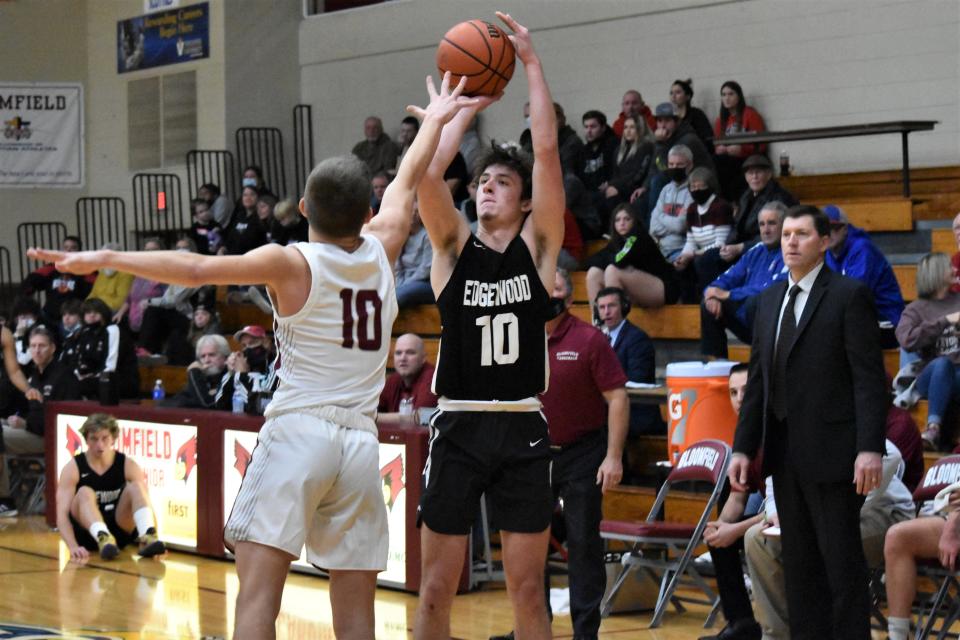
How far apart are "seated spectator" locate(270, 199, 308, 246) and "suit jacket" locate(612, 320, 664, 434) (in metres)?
5.77

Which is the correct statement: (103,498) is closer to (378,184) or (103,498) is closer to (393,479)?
(393,479)

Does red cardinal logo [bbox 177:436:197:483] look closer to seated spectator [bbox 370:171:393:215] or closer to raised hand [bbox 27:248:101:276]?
seated spectator [bbox 370:171:393:215]

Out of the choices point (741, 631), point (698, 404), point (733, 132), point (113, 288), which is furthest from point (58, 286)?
point (741, 631)

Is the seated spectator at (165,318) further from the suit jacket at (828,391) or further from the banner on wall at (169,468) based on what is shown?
the suit jacket at (828,391)

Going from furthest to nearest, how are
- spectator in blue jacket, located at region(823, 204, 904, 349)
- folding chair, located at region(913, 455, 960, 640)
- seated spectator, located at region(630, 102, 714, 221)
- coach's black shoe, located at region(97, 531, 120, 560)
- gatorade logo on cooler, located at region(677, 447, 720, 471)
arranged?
seated spectator, located at region(630, 102, 714, 221)
coach's black shoe, located at region(97, 531, 120, 560)
spectator in blue jacket, located at region(823, 204, 904, 349)
gatorade logo on cooler, located at region(677, 447, 720, 471)
folding chair, located at region(913, 455, 960, 640)

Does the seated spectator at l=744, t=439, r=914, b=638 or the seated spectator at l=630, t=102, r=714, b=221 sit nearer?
the seated spectator at l=744, t=439, r=914, b=638

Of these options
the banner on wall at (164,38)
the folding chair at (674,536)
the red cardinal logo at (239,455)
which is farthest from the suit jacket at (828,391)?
the banner on wall at (164,38)

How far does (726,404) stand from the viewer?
27.9 ft

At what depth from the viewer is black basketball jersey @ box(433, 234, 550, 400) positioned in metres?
4.99

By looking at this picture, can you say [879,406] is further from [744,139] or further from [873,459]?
[744,139]

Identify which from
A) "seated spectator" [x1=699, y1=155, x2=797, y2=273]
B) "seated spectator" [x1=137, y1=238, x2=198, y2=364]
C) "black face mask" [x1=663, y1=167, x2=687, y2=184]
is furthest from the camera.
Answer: "seated spectator" [x1=137, y1=238, x2=198, y2=364]

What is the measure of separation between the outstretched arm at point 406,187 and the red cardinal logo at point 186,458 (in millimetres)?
5524

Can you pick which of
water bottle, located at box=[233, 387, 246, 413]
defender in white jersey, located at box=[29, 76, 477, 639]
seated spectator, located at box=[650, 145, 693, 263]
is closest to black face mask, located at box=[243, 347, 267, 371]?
water bottle, located at box=[233, 387, 246, 413]

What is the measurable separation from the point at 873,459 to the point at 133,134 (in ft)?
51.0
